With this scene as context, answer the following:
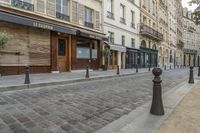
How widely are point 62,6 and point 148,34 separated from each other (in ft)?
62.6

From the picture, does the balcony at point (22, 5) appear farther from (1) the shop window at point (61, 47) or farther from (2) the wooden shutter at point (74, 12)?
(2) the wooden shutter at point (74, 12)

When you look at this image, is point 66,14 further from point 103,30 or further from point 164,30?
point 164,30

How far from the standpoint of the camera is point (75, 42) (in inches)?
734

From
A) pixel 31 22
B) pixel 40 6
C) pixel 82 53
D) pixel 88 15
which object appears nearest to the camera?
pixel 31 22

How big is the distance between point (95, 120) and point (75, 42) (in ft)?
47.0

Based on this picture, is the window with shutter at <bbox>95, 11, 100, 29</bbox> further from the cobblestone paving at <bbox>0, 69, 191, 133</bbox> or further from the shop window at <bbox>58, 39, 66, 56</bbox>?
the cobblestone paving at <bbox>0, 69, 191, 133</bbox>

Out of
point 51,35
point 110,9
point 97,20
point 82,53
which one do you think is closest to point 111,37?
point 110,9

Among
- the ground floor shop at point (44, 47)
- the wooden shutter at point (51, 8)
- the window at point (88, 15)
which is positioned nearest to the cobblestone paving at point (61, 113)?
the ground floor shop at point (44, 47)

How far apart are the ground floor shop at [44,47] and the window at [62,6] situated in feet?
5.11

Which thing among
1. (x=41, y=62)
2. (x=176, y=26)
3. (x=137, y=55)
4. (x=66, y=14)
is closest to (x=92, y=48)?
(x=66, y=14)

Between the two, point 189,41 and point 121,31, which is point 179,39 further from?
point 121,31

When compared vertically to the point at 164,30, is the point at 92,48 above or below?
below

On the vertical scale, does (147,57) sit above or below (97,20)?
below

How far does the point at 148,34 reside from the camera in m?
A: 33.9
